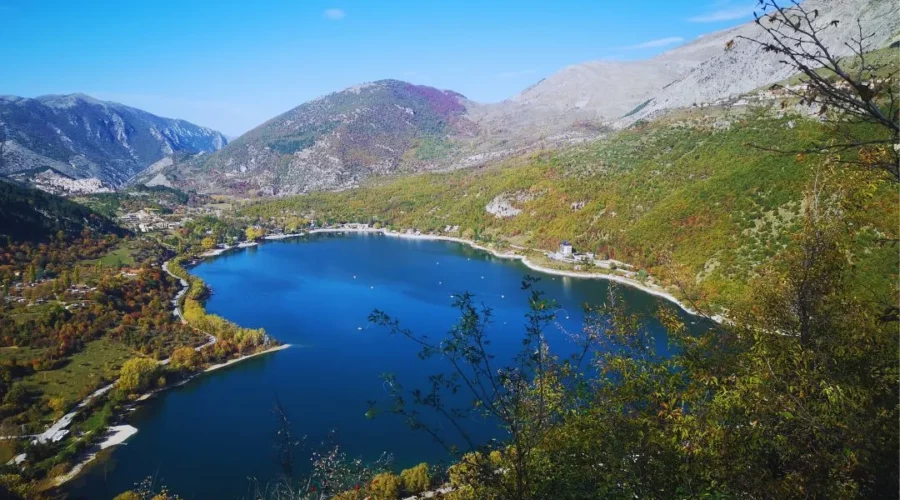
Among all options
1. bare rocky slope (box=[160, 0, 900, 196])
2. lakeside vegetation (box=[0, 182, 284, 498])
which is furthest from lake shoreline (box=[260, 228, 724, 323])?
bare rocky slope (box=[160, 0, 900, 196])

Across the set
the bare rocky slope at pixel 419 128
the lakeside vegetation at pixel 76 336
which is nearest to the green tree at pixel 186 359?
the lakeside vegetation at pixel 76 336

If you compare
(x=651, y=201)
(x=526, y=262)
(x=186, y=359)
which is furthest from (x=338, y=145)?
(x=186, y=359)

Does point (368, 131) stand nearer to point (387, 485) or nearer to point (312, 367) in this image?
point (312, 367)

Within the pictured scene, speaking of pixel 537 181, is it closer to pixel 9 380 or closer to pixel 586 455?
pixel 9 380

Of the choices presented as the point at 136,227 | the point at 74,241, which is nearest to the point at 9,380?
the point at 74,241

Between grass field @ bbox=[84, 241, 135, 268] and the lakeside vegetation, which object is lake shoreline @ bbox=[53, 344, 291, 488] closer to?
the lakeside vegetation
